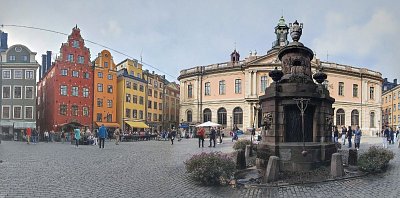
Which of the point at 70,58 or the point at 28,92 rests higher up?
the point at 70,58

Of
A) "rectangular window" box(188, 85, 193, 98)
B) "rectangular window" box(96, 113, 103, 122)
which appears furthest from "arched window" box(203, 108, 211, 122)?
"rectangular window" box(96, 113, 103, 122)

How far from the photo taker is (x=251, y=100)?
5628 centimetres

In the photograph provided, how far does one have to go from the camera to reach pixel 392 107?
96188mm

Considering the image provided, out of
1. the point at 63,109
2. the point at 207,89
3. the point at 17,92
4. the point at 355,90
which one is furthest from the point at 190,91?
the point at 355,90

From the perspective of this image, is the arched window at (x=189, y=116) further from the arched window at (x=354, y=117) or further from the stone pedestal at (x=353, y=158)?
the stone pedestal at (x=353, y=158)

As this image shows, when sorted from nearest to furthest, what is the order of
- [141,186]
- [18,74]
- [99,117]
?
A: [141,186]
[18,74]
[99,117]

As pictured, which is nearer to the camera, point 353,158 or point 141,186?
point 141,186

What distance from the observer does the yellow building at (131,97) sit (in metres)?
58.3

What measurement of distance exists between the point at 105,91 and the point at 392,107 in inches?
3422

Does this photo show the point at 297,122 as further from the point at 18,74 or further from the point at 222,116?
the point at 222,116

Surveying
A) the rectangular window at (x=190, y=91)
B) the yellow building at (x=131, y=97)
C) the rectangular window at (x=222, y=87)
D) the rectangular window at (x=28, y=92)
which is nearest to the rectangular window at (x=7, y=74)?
the rectangular window at (x=28, y=92)

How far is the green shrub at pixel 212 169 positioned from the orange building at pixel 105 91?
46.9m

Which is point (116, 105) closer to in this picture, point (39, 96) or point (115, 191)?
point (39, 96)

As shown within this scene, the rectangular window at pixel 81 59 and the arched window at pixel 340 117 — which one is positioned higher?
the rectangular window at pixel 81 59
